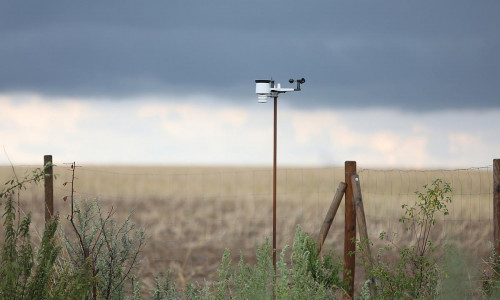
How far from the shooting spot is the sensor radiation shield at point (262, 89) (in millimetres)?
8266

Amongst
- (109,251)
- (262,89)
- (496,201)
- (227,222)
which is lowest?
(227,222)

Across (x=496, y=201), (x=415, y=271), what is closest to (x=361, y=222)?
(x=415, y=271)

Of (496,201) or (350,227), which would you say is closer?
(350,227)

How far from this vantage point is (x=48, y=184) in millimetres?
7969

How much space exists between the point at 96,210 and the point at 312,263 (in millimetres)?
2334

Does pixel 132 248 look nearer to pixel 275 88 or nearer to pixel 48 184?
pixel 48 184

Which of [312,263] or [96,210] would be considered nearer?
[96,210]

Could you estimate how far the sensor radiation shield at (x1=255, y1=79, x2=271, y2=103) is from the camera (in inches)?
325

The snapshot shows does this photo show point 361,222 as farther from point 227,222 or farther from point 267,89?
point 227,222

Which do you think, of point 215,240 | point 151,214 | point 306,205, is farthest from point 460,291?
point 306,205

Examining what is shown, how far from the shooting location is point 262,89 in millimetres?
8266

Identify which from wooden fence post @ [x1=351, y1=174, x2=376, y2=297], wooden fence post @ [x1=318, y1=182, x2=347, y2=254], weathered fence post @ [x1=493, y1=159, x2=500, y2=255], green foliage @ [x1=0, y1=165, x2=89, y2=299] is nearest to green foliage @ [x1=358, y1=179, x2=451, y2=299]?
wooden fence post @ [x1=351, y1=174, x2=376, y2=297]

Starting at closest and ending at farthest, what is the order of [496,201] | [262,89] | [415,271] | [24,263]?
[24,263] → [415,271] → [496,201] → [262,89]

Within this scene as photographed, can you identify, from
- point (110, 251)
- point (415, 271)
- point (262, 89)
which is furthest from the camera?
point (262, 89)
